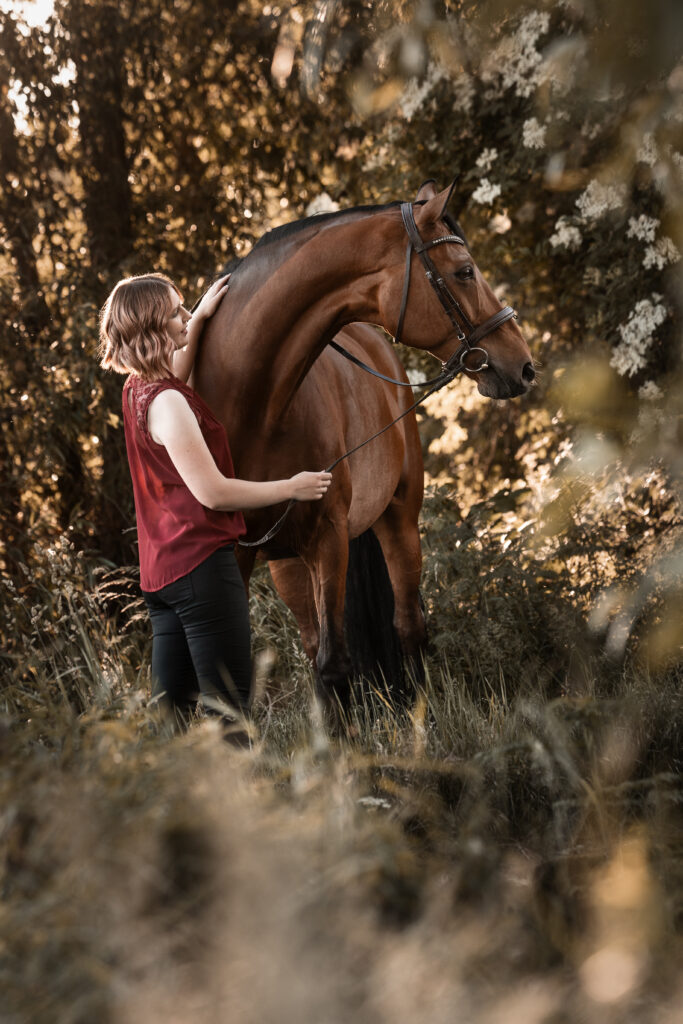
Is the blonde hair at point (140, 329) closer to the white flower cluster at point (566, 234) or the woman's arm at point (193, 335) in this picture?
the woman's arm at point (193, 335)

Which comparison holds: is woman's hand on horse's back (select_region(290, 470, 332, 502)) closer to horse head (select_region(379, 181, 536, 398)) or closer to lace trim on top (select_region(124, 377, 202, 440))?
lace trim on top (select_region(124, 377, 202, 440))

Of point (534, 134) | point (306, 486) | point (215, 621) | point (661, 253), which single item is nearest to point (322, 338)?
point (306, 486)

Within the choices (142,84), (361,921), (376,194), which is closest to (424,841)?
(361,921)

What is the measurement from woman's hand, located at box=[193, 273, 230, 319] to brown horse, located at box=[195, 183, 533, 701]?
0.10ft

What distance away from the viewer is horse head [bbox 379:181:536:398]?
10.0 feet

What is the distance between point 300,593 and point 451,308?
5.92 ft

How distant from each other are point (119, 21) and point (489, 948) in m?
6.53

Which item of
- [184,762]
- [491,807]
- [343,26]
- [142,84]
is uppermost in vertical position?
[142,84]

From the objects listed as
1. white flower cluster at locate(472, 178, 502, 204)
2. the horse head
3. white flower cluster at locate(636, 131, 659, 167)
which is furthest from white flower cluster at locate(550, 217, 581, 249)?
the horse head

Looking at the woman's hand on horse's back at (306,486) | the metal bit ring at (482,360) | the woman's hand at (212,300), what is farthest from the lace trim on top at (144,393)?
the metal bit ring at (482,360)

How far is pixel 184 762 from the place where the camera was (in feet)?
5.81

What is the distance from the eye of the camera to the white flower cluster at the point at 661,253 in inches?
180

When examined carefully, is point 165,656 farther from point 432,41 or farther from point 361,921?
point 432,41

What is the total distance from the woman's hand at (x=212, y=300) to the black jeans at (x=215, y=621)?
980mm
